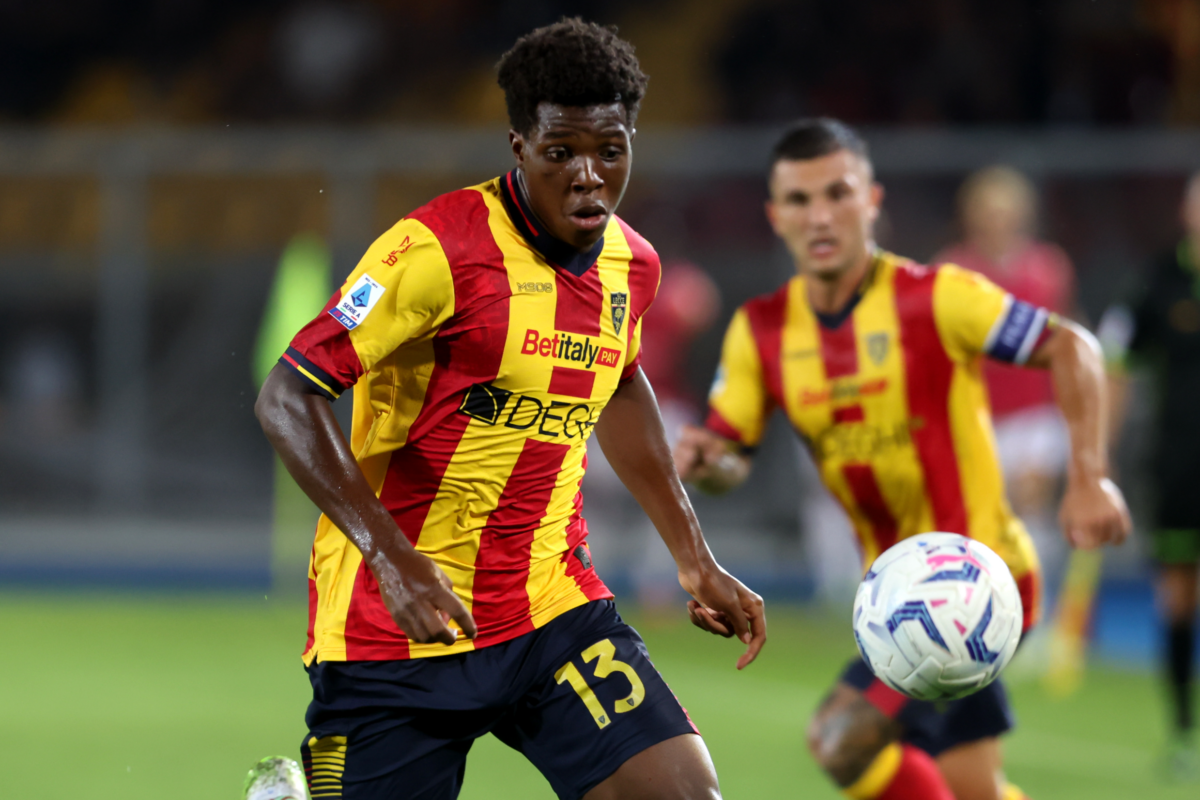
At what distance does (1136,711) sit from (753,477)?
5382 mm

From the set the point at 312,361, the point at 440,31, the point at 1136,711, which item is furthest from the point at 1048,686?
the point at 440,31

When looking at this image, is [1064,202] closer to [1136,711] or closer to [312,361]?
[1136,711]

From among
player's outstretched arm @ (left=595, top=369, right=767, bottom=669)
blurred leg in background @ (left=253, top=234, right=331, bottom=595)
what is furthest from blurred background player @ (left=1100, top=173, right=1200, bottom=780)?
blurred leg in background @ (left=253, top=234, right=331, bottom=595)

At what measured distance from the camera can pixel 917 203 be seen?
41.9 ft

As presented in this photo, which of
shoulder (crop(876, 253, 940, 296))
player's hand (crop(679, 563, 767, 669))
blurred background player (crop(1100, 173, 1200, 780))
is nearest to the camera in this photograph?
player's hand (crop(679, 563, 767, 669))

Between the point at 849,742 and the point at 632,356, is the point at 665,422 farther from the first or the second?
the point at 632,356

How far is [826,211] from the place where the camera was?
459cm

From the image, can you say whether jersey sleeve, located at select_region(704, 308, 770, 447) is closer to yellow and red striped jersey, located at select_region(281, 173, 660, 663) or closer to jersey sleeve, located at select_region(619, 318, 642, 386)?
jersey sleeve, located at select_region(619, 318, 642, 386)

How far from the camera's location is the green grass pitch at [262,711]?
628cm

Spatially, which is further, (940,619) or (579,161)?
(940,619)

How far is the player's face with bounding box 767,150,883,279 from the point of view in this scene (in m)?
4.60

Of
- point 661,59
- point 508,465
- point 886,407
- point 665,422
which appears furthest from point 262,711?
point 661,59

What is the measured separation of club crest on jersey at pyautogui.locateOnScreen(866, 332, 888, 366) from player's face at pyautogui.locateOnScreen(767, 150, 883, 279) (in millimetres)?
248

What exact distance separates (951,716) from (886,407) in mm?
Result: 943
